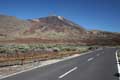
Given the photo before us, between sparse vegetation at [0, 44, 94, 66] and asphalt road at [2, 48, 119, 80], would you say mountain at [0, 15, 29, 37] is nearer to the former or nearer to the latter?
sparse vegetation at [0, 44, 94, 66]

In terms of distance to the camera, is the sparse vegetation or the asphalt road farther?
the sparse vegetation

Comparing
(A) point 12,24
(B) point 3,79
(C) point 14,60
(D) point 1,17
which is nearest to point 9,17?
(D) point 1,17

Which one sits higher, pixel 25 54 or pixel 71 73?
pixel 25 54

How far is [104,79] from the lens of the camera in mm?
10867

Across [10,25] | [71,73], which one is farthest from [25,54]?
[10,25]

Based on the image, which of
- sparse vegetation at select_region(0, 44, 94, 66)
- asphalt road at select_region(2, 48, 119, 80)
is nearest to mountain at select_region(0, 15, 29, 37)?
sparse vegetation at select_region(0, 44, 94, 66)

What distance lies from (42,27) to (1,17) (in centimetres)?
3032

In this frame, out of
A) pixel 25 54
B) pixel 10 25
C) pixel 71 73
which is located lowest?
pixel 71 73

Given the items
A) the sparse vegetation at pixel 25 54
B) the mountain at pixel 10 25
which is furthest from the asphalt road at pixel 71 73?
the mountain at pixel 10 25

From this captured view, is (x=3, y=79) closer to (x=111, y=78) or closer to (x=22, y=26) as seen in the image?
(x=111, y=78)

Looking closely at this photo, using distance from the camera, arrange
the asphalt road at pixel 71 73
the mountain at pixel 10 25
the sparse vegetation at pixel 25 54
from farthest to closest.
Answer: the mountain at pixel 10 25 < the sparse vegetation at pixel 25 54 < the asphalt road at pixel 71 73

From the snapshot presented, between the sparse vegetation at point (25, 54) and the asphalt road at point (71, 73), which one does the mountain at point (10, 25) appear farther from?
the asphalt road at point (71, 73)

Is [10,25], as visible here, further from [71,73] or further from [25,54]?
[71,73]

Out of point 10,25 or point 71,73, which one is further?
point 10,25
